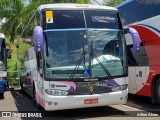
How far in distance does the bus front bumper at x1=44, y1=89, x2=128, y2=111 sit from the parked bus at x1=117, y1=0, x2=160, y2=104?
2713mm

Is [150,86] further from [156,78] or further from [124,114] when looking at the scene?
[124,114]

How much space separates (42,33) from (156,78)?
476cm

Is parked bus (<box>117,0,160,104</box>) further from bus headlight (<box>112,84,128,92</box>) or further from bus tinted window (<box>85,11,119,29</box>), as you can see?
bus headlight (<box>112,84,128,92</box>)

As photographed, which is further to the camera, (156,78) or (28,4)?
(28,4)

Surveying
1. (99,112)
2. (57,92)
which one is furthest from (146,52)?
(57,92)

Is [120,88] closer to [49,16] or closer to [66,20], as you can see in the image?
[66,20]

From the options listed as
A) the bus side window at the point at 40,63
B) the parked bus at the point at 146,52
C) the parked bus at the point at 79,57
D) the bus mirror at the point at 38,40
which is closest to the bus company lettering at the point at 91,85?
the parked bus at the point at 79,57

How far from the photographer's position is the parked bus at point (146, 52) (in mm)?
12148

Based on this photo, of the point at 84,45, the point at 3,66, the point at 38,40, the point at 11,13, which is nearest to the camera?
the point at 38,40

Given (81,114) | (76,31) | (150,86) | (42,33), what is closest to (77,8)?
(76,31)

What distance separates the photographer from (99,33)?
10367 mm

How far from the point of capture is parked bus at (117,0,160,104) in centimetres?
1215

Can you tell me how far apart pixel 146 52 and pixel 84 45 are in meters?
3.58

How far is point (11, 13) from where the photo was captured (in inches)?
1184
